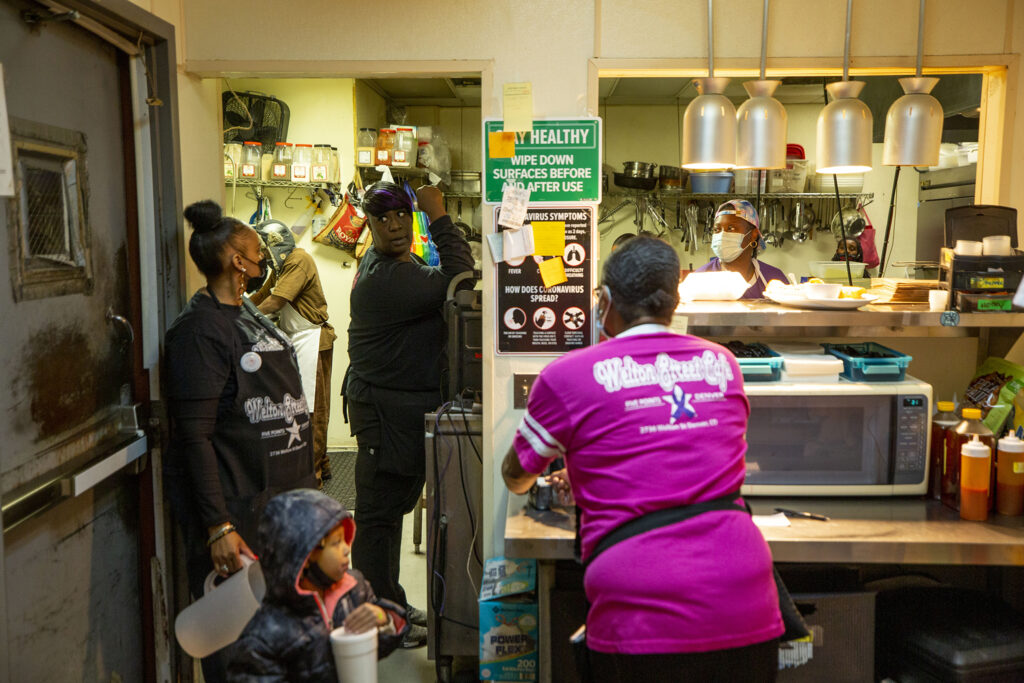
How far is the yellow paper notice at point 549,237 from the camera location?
2.74 meters

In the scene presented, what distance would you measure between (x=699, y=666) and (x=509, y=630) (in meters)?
1.21

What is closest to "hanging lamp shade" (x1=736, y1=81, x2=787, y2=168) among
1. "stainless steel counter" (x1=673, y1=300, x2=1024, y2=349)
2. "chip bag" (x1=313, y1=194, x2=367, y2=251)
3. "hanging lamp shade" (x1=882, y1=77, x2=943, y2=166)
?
"hanging lamp shade" (x1=882, y1=77, x2=943, y2=166)

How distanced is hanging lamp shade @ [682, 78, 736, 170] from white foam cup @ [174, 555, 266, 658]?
1.70m

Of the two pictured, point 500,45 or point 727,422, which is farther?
point 500,45

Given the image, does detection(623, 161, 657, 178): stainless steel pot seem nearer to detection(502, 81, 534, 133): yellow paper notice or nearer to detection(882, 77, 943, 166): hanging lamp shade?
detection(502, 81, 534, 133): yellow paper notice

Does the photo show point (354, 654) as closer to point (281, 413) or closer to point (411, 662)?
point (281, 413)

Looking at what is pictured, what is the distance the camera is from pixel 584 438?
1.67 meters

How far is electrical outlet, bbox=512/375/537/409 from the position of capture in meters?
2.76

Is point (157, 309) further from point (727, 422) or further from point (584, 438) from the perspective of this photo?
point (727, 422)

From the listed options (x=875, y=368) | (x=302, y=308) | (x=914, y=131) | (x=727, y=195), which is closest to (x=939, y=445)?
(x=875, y=368)

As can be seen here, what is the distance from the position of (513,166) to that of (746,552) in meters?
1.54

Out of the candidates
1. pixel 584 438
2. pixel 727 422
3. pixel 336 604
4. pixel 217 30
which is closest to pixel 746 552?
pixel 727 422

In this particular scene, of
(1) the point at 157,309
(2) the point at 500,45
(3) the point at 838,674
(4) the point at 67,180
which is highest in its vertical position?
(2) the point at 500,45

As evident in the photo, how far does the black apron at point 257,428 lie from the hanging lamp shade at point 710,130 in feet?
4.49
